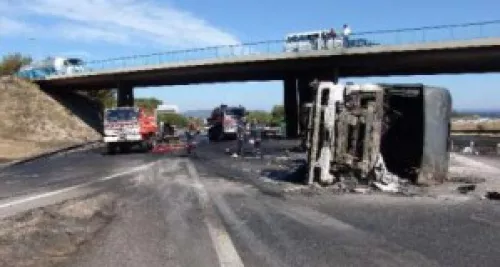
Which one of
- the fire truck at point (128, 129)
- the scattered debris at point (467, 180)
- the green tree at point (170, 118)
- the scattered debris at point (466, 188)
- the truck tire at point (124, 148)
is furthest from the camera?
the green tree at point (170, 118)

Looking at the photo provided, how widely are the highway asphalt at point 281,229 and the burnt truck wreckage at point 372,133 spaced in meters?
1.81

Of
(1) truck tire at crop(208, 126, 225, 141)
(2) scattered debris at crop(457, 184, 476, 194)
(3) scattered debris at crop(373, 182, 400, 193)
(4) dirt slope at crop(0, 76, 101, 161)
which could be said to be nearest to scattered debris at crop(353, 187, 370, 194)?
(3) scattered debris at crop(373, 182, 400, 193)

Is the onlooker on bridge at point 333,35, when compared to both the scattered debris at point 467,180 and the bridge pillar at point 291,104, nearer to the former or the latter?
the bridge pillar at point 291,104

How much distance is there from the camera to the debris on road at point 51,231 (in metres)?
8.80

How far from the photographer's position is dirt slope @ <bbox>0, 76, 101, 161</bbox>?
227 ft

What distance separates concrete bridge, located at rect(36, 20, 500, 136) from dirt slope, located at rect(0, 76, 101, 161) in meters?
2.89

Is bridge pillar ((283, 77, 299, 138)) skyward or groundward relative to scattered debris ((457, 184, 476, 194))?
skyward

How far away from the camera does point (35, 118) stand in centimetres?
7325

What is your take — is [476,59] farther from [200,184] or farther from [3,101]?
[3,101]

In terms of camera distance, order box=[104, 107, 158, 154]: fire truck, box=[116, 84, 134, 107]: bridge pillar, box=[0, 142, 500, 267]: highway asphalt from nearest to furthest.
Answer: box=[0, 142, 500, 267]: highway asphalt → box=[104, 107, 158, 154]: fire truck → box=[116, 84, 134, 107]: bridge pillar

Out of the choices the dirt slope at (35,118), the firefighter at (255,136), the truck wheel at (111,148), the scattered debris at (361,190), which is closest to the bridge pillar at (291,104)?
the dirt slope at (35,118)

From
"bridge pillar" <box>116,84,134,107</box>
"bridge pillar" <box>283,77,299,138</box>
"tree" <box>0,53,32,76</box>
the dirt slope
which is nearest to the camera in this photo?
"bridge pillar" <box>283,77,299,138</box>

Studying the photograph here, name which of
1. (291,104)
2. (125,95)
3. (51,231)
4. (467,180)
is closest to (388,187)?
(467,180)

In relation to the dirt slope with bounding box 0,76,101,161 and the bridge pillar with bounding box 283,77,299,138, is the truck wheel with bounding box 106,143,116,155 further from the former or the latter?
the bridge pillar with bounding box 283,77,299,138
